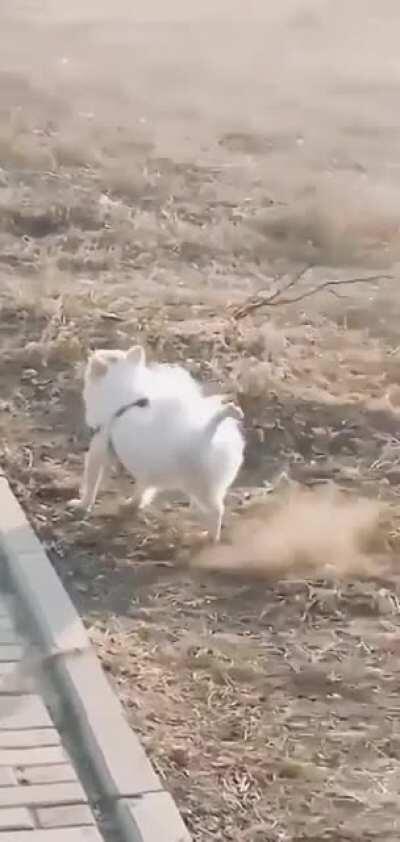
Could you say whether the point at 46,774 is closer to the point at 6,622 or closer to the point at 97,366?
the point at 6,622

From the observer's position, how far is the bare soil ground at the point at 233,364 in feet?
16.0

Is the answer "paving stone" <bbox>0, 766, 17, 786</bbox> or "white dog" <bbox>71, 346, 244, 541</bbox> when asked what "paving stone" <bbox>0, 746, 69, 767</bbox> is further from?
"white dog" <bbox>71, 346, 244, 541</bbox>

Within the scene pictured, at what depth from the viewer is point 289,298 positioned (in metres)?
8.36

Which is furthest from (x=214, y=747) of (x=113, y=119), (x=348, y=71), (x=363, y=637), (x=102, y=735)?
(x=348, y=71)

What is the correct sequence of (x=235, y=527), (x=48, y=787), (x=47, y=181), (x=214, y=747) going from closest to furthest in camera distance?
(x=48, y=787) < (x=214, y=747) < (x=235, y=527) < (x=47, y=181)

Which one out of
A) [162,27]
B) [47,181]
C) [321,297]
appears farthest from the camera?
[162,27]

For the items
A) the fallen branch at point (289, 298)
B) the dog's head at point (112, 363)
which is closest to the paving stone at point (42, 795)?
the dog's head at point (112, 363)

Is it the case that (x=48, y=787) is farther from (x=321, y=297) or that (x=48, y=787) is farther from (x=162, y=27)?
(x=162, y=27)

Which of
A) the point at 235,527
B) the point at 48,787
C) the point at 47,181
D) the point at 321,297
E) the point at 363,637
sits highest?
the point at 47,181

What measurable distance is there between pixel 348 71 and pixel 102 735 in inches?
372

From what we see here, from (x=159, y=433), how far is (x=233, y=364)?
174cm

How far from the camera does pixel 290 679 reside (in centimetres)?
516

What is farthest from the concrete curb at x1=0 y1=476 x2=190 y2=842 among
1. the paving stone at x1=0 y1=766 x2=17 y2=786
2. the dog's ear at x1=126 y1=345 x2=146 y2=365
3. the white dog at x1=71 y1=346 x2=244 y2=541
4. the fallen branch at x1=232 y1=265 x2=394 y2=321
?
the fallen branch at x1=232 y1=265 x2=394 y2=321

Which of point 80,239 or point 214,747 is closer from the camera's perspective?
point 214,747
